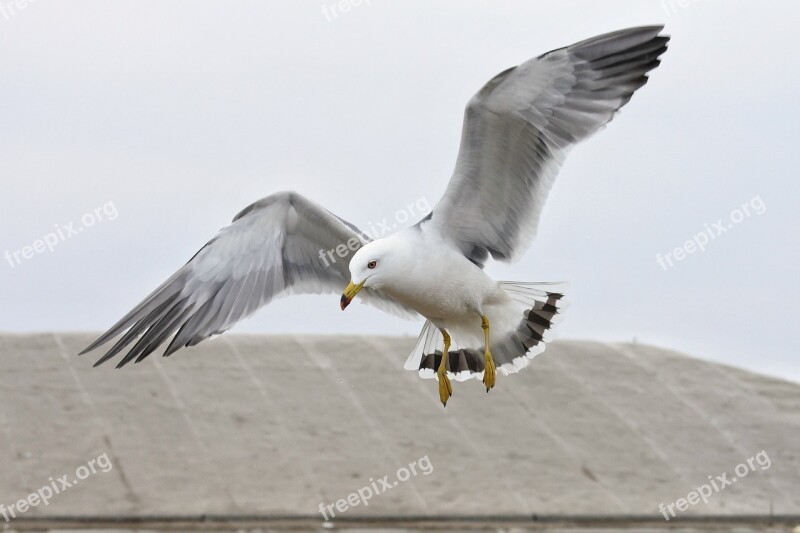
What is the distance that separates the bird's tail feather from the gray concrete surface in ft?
17.9

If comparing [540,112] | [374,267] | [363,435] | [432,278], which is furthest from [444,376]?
[363,435]

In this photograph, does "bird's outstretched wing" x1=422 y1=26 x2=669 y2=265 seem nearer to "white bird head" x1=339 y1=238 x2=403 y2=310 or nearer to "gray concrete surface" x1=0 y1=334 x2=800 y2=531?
"white bird head" x1=339 y1=238 x2=403 y2=310

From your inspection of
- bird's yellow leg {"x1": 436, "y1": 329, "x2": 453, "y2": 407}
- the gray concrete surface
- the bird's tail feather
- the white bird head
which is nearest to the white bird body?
the white bird head

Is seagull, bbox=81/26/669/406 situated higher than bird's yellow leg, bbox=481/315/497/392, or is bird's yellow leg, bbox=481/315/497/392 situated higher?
seagull, bbox=81/26/669/406

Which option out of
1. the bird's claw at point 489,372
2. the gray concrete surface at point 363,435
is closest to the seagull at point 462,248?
the bird's claw at point 489,372

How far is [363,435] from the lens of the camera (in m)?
14.7

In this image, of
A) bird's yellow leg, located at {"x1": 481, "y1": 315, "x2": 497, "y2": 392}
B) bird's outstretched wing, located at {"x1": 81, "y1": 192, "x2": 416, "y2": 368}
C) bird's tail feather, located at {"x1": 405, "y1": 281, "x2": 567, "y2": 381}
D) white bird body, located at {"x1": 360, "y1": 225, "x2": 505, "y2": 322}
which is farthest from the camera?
bird's tail feather, located at {"x1": 405, "y1": 281, "x2": 567, "y2": 381}

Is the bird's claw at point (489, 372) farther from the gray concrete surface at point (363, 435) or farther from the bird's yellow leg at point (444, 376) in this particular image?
the gray concrete surface at point (363, 435)

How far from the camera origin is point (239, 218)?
24.8 feet

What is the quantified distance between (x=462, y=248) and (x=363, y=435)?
7.69m

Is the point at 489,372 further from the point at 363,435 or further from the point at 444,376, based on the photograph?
the point at 363,435

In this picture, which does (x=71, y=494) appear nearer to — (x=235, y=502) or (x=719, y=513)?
(x=235, y=502)

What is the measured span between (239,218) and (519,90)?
202 centimetres

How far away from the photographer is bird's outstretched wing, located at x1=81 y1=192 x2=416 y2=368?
744 cm
